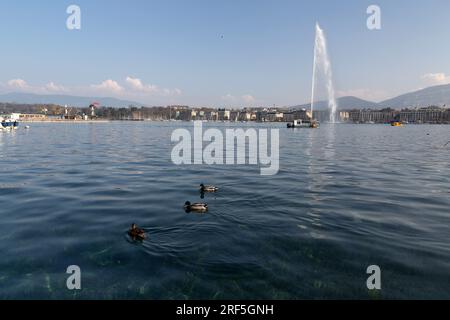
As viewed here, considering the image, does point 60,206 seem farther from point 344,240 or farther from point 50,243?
point 344,240

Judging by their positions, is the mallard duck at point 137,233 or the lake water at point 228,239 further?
the mallard duck at point 137,233

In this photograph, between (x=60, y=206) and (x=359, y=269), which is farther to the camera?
(x=60, y=206)

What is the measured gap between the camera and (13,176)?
2720cm

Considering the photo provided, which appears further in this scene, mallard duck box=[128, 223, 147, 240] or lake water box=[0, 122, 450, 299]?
mallard duck box=[128, 223, 147, 240]

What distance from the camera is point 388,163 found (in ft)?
121

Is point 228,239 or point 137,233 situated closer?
point 137,233

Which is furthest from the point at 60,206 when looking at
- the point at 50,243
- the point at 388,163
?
the point at 388,163

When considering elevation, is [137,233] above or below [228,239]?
above

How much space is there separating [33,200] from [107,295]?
1306 centimetres

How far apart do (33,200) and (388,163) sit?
3561 cm
